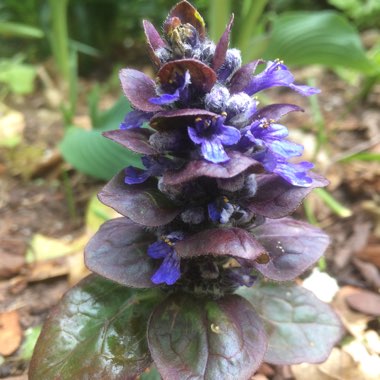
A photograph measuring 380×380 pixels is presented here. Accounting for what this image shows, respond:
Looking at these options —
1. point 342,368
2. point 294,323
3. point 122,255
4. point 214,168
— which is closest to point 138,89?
point 214,168

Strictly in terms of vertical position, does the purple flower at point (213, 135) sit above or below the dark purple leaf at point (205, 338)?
above

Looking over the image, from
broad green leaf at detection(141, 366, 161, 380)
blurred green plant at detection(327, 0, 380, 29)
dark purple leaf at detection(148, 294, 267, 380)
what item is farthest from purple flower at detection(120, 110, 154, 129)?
blurred green plant at detection(327, 0, 380, 29)

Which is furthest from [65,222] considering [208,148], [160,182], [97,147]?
[208,148]

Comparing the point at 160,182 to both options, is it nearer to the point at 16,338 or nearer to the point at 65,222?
the point at 16,338

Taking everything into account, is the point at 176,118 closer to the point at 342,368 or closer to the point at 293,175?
the point at 293,175

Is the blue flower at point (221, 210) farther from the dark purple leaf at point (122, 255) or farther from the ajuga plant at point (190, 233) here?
the dark purple leaf at point (122, 255)

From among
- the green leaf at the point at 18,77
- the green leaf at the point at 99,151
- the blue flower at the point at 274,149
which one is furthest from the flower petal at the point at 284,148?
the green leaf at the point at 18,77
